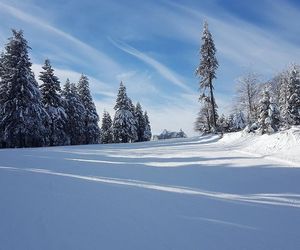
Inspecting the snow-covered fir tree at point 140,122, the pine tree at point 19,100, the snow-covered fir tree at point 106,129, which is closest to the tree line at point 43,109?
the pine tree at point 19,100

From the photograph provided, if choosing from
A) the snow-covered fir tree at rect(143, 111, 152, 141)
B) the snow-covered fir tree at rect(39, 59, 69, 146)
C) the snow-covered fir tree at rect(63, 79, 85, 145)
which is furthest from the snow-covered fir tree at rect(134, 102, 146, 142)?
the snow-covered fir tree at rect(39, 59, 69, 146)

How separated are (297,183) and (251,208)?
316 cm

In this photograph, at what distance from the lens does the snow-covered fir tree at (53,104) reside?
41031mm

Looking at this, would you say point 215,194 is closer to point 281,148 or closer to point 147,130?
point 281,148

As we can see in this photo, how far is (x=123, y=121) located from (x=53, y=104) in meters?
14.9

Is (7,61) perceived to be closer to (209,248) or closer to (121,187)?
(121,187)

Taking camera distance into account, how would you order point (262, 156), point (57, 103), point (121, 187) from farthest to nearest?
point (57, 103), point (262, 156), point (121, 187)

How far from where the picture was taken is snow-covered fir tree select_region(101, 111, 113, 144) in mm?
65825

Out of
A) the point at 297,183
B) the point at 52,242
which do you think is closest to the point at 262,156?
the point at 297,183

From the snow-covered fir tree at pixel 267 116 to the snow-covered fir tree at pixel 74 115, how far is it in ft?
99.2

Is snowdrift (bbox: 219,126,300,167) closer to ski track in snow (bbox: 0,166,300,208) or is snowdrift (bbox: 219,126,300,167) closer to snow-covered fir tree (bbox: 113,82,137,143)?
ski track in snow (bbox: 0,166,300,208)

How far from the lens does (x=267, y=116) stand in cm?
2305

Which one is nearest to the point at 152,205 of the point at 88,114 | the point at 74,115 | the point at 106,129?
the point at 74,115

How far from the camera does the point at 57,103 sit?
141 feet
